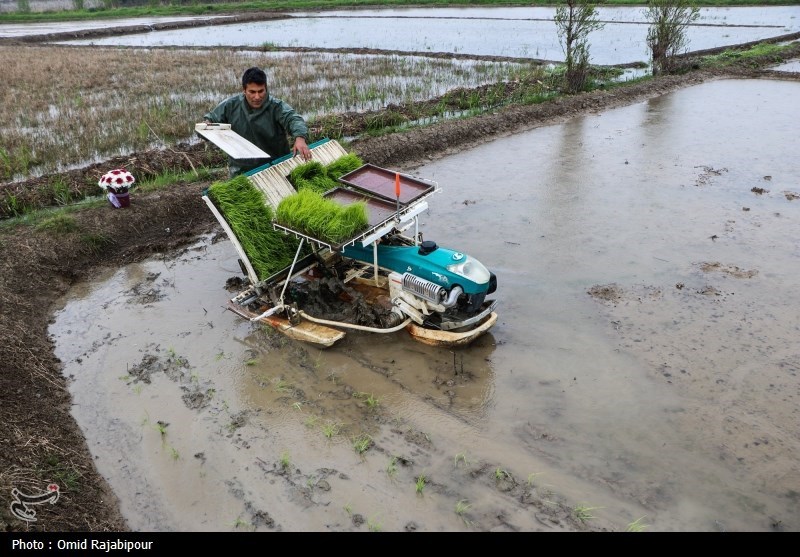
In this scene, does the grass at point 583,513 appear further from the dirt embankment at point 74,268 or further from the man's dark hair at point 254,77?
the man's dark hair at point 254,77

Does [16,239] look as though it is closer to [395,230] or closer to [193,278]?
[193,278]

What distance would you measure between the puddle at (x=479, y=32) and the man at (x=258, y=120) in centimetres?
1345

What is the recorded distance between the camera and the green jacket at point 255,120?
4953mm

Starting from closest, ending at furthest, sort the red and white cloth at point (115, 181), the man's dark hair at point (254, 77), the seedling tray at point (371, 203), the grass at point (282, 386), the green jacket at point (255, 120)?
the grass at point (282, 386) < the seedling tray at point (371, 203) < the man's dark hair at point (254, 77) < the green jacket at point (255, 120) < the red and white cloth at point (115, 181)

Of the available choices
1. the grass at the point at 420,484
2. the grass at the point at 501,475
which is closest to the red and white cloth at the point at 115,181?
the grass at the point at 420,484

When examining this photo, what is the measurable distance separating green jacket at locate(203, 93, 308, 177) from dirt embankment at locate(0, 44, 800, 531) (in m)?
1.80

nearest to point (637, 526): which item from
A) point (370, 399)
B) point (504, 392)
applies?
point (504, 392)

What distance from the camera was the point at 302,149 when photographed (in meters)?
4.74

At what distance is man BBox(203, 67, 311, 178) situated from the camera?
4.82m

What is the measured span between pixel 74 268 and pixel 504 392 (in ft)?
14.6

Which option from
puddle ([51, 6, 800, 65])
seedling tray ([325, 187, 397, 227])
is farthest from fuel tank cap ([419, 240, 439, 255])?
puddle ([51, 6, 800, 65])

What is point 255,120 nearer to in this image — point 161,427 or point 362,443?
point 161,427
